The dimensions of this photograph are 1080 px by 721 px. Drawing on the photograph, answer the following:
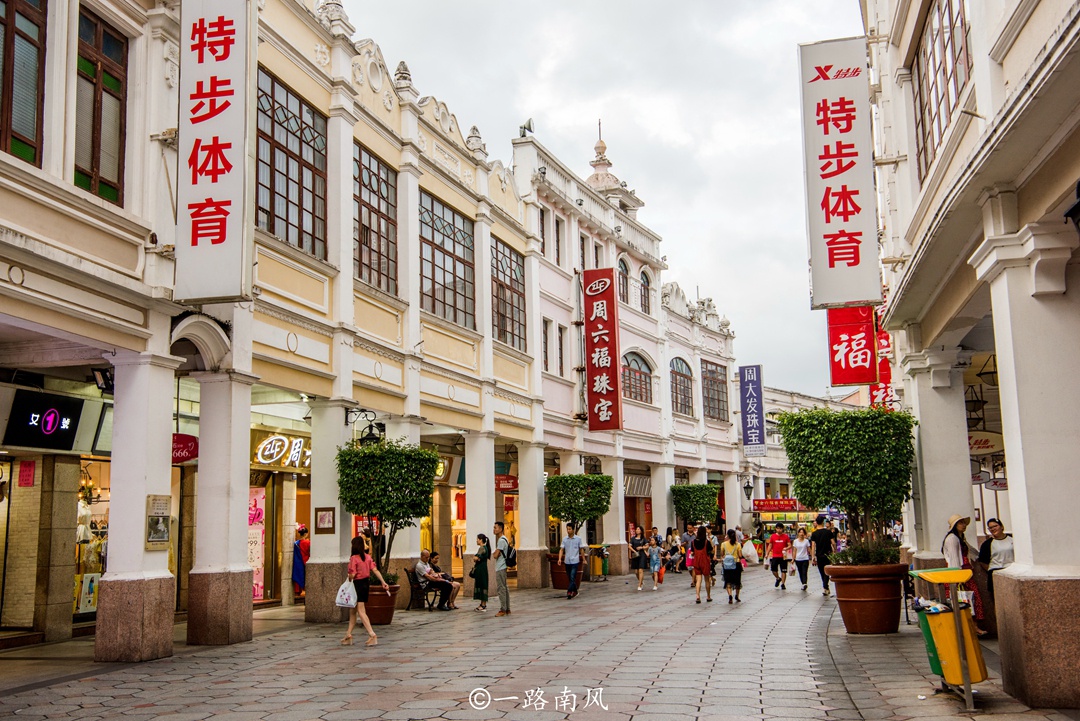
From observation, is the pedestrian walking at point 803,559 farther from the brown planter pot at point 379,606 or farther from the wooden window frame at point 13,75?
the wooden window frame at point 13,75

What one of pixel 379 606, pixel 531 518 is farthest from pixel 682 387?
pixel 379 606

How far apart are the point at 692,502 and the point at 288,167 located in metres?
23.9

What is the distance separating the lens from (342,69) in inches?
742

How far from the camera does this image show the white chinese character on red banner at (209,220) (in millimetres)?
12891

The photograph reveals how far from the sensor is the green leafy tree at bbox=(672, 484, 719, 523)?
1468 inches

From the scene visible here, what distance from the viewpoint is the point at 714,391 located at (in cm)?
4378

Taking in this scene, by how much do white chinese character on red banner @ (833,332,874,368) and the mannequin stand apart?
1496cm

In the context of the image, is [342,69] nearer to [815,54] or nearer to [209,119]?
[209,119]

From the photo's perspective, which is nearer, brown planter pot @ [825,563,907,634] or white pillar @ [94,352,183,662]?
white pillar @ [94,352,183,662]

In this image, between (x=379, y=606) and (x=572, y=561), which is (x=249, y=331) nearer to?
(x=379, y=606)

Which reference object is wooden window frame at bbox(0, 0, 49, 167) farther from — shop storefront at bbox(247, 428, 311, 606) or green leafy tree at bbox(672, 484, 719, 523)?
green leafy tree at bbox(672, 484, 719, 523)

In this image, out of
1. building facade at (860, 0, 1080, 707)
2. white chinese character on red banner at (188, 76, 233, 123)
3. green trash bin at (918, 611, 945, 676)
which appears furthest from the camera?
white chinese character on red banner at (188, 76, 233, 123)

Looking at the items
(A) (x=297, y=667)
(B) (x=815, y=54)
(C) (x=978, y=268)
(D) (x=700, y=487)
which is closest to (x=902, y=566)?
(C) (x=978, y=268)

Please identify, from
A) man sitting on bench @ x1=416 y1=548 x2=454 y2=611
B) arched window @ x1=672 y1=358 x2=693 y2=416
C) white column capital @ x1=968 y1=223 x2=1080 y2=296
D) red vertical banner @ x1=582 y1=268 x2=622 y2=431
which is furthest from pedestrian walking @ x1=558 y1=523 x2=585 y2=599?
arched window @ x1=672 y1=358 x2=693 y2=416
